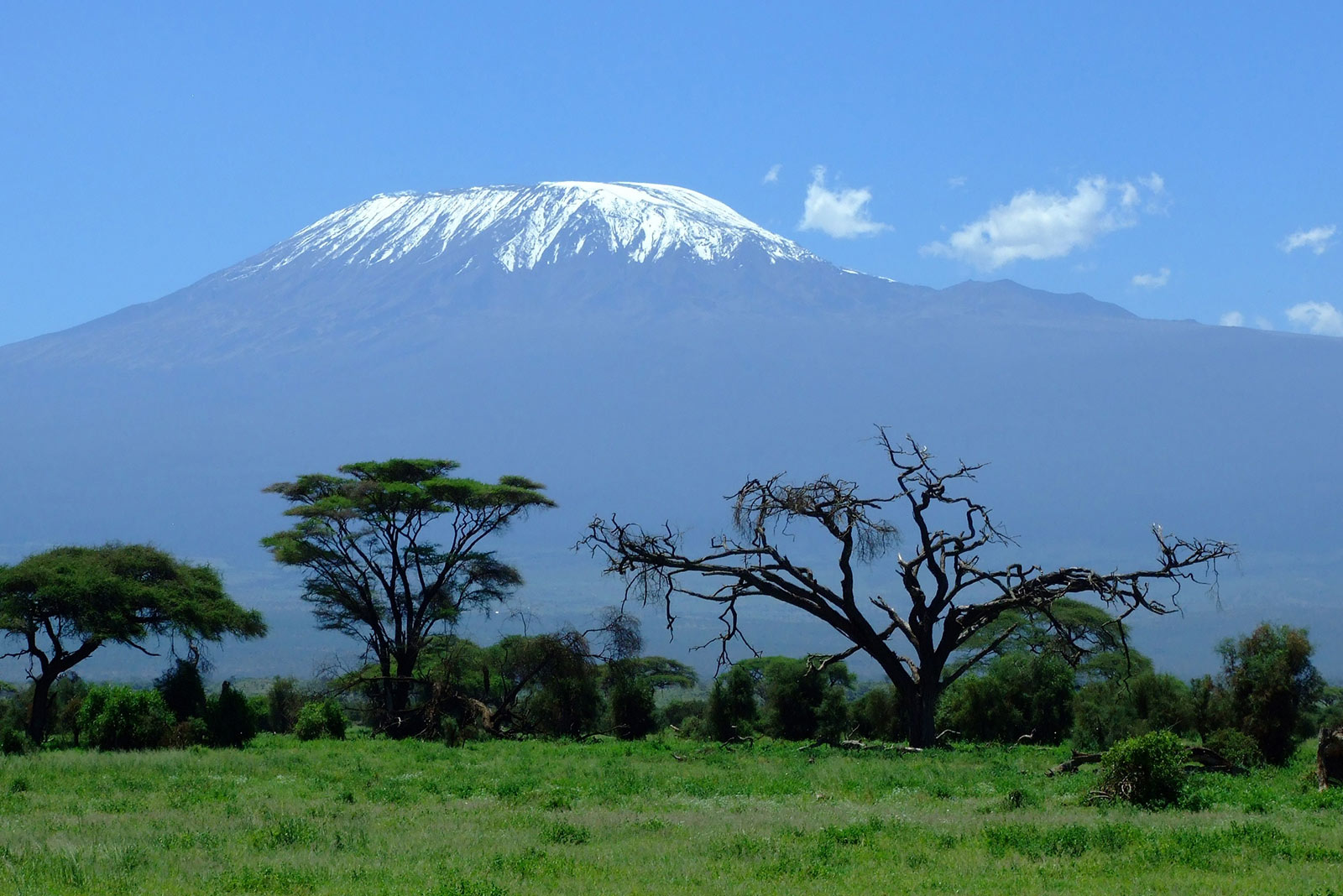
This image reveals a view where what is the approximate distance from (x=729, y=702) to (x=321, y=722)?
34.4 ft

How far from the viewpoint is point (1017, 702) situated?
33.4 meters

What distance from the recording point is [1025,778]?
21297 mm

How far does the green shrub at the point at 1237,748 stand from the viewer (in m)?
22.2

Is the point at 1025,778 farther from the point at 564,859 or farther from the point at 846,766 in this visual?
the point at 564,859

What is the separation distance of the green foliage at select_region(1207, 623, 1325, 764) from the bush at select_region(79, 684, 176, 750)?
21894mm

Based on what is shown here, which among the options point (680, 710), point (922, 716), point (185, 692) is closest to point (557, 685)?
point (185, 692)

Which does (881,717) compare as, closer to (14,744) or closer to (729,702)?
(729,702)

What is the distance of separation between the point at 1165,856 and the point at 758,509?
49.7ft

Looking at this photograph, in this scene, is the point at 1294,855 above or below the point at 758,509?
below

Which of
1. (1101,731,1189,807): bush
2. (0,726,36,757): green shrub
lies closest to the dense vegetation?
(1101,731,1189,807): bush

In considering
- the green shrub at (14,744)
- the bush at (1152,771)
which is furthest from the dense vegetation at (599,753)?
the green shrub at (14,744)

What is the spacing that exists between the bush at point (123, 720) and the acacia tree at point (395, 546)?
31.5 feet

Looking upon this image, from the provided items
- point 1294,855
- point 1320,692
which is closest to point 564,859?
point 1294,855

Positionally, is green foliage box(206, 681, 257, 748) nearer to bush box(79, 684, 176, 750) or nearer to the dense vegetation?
the dense vegetation
